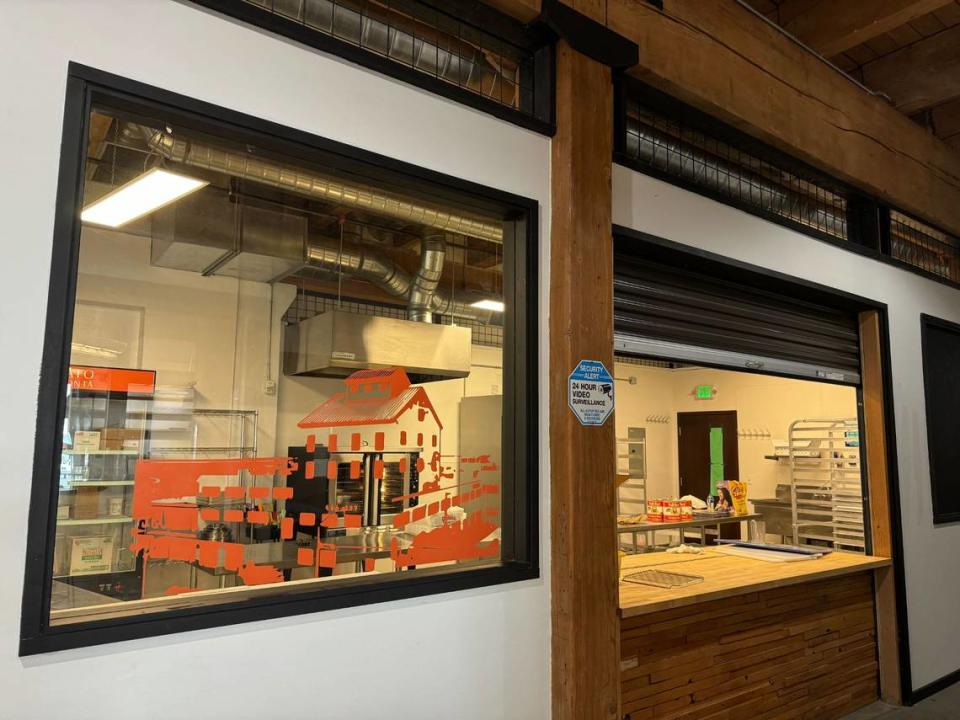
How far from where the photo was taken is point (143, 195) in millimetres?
2051

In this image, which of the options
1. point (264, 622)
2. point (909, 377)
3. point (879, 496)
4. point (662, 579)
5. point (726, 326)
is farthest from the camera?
point (909, 377)

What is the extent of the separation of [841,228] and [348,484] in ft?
11.4

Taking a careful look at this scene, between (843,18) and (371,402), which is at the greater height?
(843,18)

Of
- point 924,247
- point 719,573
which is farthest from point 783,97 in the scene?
point 719,573

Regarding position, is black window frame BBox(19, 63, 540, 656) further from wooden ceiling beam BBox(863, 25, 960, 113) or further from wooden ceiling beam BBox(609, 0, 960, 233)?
wooden ceiling beam BBox(863, 25, 960, 113)

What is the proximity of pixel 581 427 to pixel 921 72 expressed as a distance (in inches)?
132

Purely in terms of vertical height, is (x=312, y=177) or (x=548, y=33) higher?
(x=548, y=33)

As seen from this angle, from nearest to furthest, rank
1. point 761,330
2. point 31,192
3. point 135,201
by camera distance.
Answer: point 31,192, point 135,201, point 761,330

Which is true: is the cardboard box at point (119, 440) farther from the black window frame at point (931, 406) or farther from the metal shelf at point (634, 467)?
the metal shelf at point (634, 467)

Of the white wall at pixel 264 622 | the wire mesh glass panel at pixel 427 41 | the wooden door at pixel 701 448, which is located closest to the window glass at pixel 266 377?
the white wall at pixel 264 622

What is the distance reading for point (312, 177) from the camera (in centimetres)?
221

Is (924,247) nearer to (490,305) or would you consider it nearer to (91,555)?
(490,305)

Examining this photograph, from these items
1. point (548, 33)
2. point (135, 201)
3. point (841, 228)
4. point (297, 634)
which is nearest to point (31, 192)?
point (135, 201)

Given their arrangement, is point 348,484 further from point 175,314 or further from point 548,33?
point 548,33
